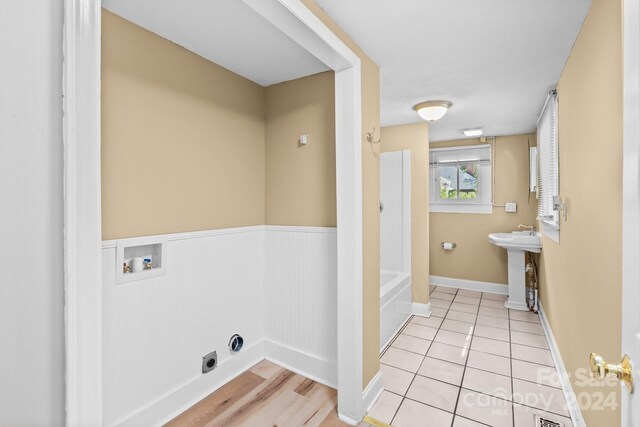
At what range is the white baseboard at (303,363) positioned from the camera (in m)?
2.27

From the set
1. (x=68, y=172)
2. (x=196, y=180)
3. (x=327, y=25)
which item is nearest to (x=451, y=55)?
(x=327, y=25)

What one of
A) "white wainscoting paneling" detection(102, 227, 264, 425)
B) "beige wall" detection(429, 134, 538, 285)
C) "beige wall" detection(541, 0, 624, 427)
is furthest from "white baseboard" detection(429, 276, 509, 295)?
"white wainscoting paneling" detection(102, 227, 264, 425)

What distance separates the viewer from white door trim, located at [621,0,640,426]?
0.62 meters

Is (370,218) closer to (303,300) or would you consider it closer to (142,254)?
(303,300)

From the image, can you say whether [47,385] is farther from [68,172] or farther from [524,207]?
[524,207]

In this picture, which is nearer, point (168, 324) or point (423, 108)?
point (168, 324)

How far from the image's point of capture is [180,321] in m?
1.98

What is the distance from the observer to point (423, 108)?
2.99 metres

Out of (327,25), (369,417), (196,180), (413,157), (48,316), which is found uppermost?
(327,25)

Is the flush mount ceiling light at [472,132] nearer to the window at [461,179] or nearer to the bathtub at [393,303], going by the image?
the window at [461,179]

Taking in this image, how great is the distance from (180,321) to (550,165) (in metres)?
3.23

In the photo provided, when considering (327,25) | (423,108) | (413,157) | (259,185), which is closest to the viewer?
(327,25)

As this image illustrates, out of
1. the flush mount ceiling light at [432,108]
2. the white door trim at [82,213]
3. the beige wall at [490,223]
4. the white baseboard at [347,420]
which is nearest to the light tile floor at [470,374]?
the white baseboard at [347,420]

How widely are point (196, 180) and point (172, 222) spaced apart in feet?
1.06
